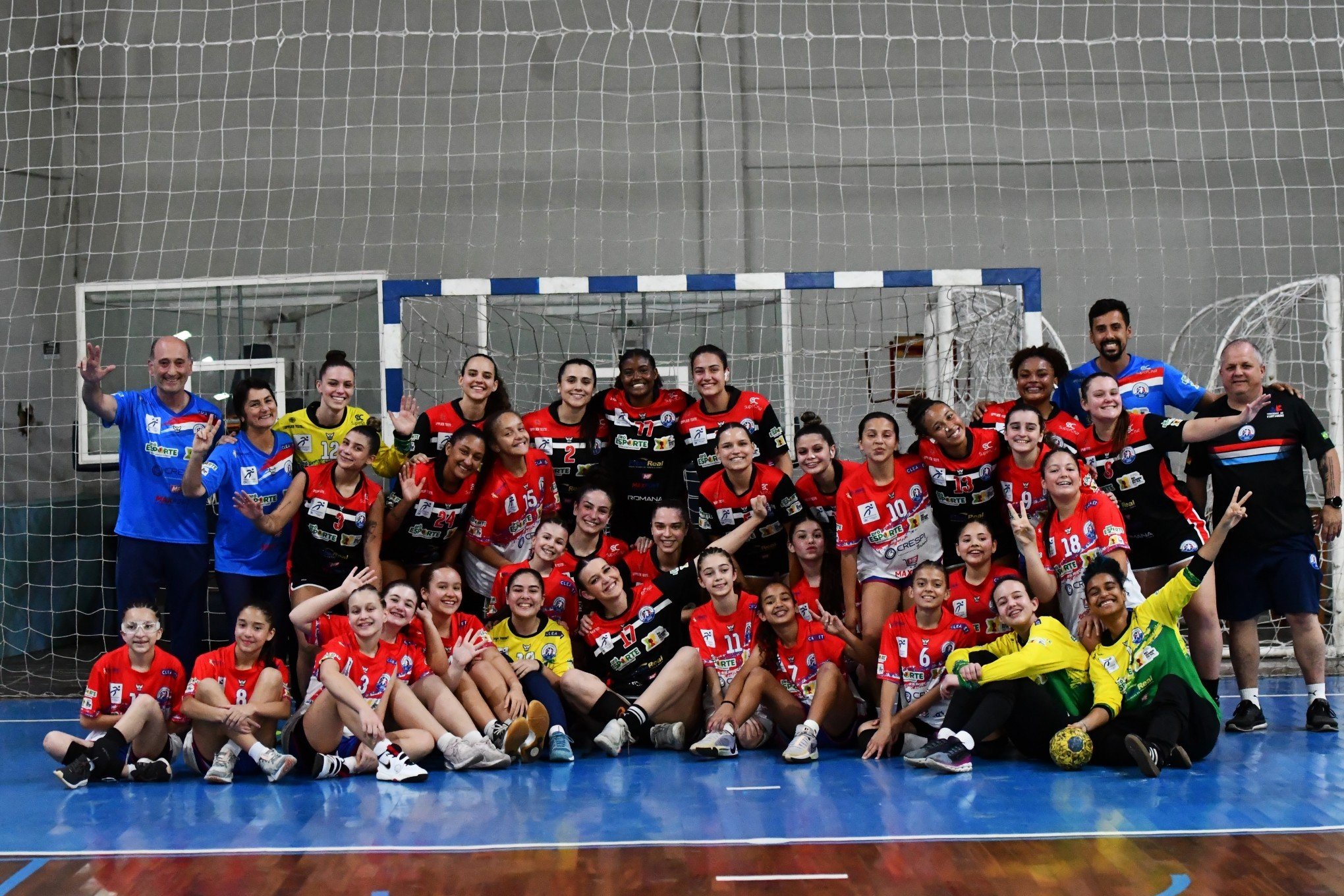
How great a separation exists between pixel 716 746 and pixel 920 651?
3.10 feet

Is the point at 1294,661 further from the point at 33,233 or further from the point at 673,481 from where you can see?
the point at 33,233

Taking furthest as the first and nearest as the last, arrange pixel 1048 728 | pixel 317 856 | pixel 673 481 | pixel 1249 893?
1. pixel 673 481
2. pixel 1048 728
3. pixel 317 856
4. pixel 1249 893

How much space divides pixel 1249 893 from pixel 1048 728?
164cm

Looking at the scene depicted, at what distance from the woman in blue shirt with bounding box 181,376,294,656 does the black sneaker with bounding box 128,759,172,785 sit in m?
0.91

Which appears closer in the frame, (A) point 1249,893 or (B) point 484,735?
(A) point 1249,893

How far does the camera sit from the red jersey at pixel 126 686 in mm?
4980

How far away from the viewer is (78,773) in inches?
187

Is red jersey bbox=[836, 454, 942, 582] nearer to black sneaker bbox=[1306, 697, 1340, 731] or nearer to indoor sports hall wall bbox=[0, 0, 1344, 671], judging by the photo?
black sneaker bbox=[1306, 697, 1340, 731]

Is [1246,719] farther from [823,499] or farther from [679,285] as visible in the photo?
[679,285]

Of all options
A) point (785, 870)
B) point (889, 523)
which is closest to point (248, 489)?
point (889, 523)

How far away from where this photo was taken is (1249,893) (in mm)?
3242

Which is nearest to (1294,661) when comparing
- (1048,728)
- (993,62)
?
(1048,728)

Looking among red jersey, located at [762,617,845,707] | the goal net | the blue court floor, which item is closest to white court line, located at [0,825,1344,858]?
the blue court floor

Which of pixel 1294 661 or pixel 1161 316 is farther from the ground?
pixel 1161 316
